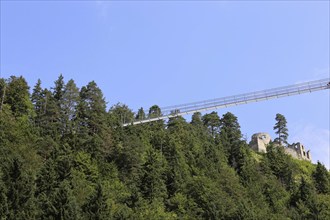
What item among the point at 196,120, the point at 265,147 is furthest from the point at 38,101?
the point at 265,147

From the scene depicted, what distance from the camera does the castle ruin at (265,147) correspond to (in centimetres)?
10762

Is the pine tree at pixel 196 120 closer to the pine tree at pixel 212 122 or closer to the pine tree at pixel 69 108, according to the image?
the pine tree at pixel 212 122

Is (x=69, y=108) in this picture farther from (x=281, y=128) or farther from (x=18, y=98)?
(x=281, y=128)

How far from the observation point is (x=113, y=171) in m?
60.0

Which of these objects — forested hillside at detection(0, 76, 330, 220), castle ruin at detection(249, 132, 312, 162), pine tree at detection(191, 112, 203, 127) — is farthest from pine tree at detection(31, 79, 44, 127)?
castle ruin at detection(249, 132, 312, 162)

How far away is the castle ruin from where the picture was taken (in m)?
108

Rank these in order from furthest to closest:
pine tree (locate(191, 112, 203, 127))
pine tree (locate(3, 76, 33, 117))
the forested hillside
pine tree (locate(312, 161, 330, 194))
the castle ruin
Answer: the castle ruin < pine tree (locate(191, 112, 203, 127)) < pine tree (locate(312, 161, 330, 194)) < pine tree (locate(3, 76, 33, 117)) < the forested hillside

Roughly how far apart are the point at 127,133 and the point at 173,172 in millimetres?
11119

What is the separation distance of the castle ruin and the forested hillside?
21.3 meters

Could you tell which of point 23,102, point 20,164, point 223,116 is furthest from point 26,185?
point 223,116

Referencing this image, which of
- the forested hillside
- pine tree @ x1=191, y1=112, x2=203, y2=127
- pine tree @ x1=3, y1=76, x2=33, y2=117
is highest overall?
pine tree @ x1=191, y1=112, x2=203, y2=127

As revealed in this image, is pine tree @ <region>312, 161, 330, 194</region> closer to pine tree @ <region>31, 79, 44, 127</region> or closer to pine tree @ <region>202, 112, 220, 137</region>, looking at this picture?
pine tree @ <region>202, 112, 220, 137</region>

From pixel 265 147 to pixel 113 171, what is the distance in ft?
181

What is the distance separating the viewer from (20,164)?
42.1m
